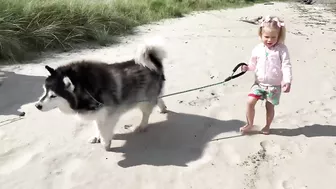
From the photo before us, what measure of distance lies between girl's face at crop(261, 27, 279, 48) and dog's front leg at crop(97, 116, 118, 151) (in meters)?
1.52

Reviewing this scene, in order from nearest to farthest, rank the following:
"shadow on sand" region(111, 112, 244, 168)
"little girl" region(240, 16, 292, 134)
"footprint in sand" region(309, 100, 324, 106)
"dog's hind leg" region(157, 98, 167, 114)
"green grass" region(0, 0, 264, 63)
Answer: "shadow on sand" region(111, 112, 244, 168), "little girl" region(240, 16, 292, 134), "dog's hind leg" region(157, 98, 167, 114), "footprint in sand" region(309, 100, 324, 106), "green grass" region(0, 0, 264, 63)

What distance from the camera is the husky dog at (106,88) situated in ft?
10.8

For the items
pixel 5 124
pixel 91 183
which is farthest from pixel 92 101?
pixel 5 124

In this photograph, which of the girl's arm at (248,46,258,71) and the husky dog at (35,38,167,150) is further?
the girl's arm at (248,46,258,71)

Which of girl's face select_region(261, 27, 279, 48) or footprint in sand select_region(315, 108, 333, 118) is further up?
girl's face select_region(261, 27, 279, 48)

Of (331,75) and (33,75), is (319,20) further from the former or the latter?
(33,75)

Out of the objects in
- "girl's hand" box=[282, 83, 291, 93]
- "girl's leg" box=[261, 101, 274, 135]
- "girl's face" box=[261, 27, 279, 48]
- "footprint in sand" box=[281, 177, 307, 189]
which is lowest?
"footprint in sand" box=[281, 177, 307, 189]

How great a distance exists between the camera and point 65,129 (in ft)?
13.4

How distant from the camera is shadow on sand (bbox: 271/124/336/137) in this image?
403 centimetres

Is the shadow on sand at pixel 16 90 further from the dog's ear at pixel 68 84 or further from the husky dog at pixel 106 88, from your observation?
the dog's ear at pixel 68 84

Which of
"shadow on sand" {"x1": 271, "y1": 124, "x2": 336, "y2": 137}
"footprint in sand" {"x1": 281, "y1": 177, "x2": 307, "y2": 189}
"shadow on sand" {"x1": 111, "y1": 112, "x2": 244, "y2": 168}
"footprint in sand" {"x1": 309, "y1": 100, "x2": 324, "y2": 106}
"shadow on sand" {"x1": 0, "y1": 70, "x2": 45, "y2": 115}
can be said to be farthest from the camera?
"footprint in sand" {"x1": 309, "y1": 100, "x2": 324, "y2": 106}

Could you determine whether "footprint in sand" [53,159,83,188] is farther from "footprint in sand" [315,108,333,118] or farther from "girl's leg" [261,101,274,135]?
"footprint in sand" [315,108,333,118]

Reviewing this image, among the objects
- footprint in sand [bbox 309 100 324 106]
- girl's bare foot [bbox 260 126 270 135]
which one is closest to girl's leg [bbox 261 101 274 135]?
girl's bare foot [bbox 260 126 270 135]

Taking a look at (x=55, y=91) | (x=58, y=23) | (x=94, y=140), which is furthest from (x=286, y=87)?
(x=58, y=23)
